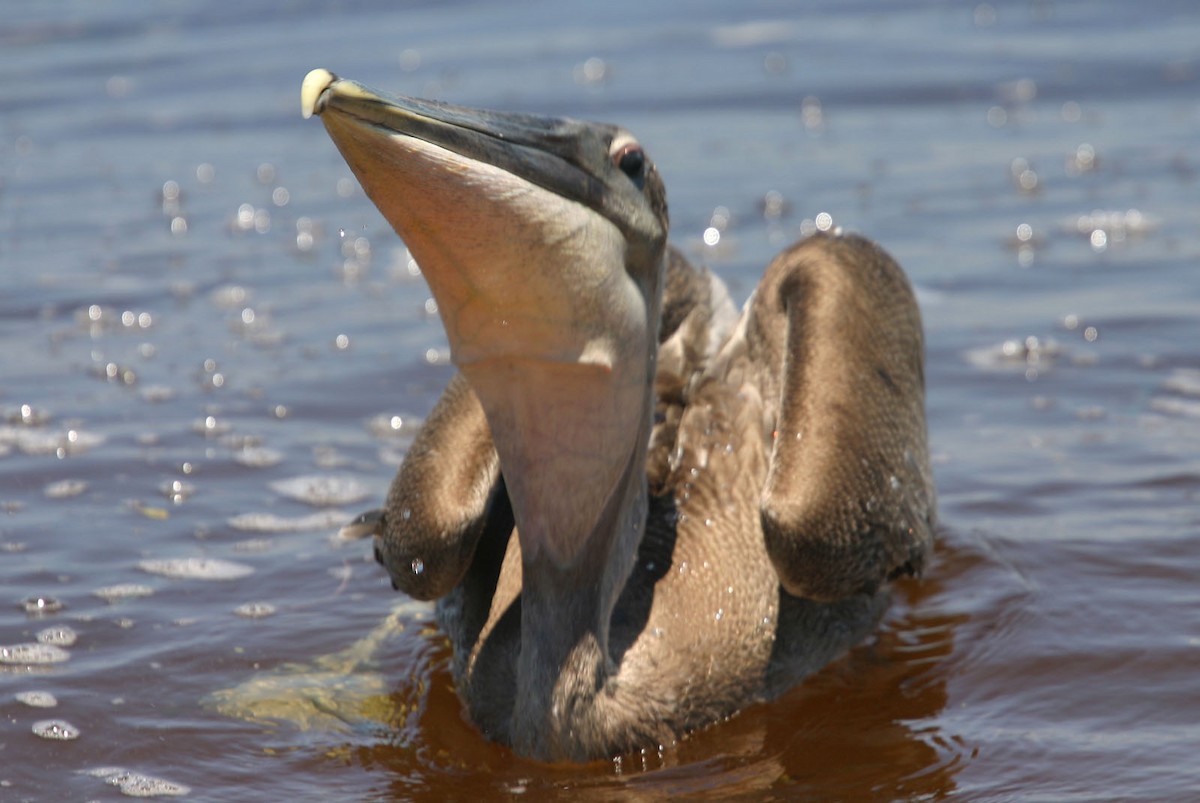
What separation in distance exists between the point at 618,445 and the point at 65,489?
2726 millimetres

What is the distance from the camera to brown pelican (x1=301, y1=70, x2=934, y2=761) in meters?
3.45

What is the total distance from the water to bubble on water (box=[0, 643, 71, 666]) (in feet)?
0.08

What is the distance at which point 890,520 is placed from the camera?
4.69m

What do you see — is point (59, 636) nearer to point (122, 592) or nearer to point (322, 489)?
point (122, 592)

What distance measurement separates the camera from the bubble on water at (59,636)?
4992 mm

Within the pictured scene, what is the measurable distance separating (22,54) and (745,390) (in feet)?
31.5

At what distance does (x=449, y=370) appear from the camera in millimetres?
7223

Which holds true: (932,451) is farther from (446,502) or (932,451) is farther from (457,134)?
(457,134)

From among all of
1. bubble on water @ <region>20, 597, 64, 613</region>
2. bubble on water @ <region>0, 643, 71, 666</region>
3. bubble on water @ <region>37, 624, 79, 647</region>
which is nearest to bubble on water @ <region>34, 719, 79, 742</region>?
bubble on water @ <region>0, 643, 71, 666</region>

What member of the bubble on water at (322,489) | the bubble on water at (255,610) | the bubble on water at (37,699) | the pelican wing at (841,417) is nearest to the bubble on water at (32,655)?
the bubble on water at (37,699)

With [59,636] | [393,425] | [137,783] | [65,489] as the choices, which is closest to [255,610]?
[59,636]

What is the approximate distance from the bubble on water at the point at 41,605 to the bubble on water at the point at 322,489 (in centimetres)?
102

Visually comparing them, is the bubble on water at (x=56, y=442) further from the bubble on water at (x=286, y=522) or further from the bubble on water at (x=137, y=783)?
the bubble on water at (x=137, y=783)

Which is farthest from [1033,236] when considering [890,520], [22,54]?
[22,54]
